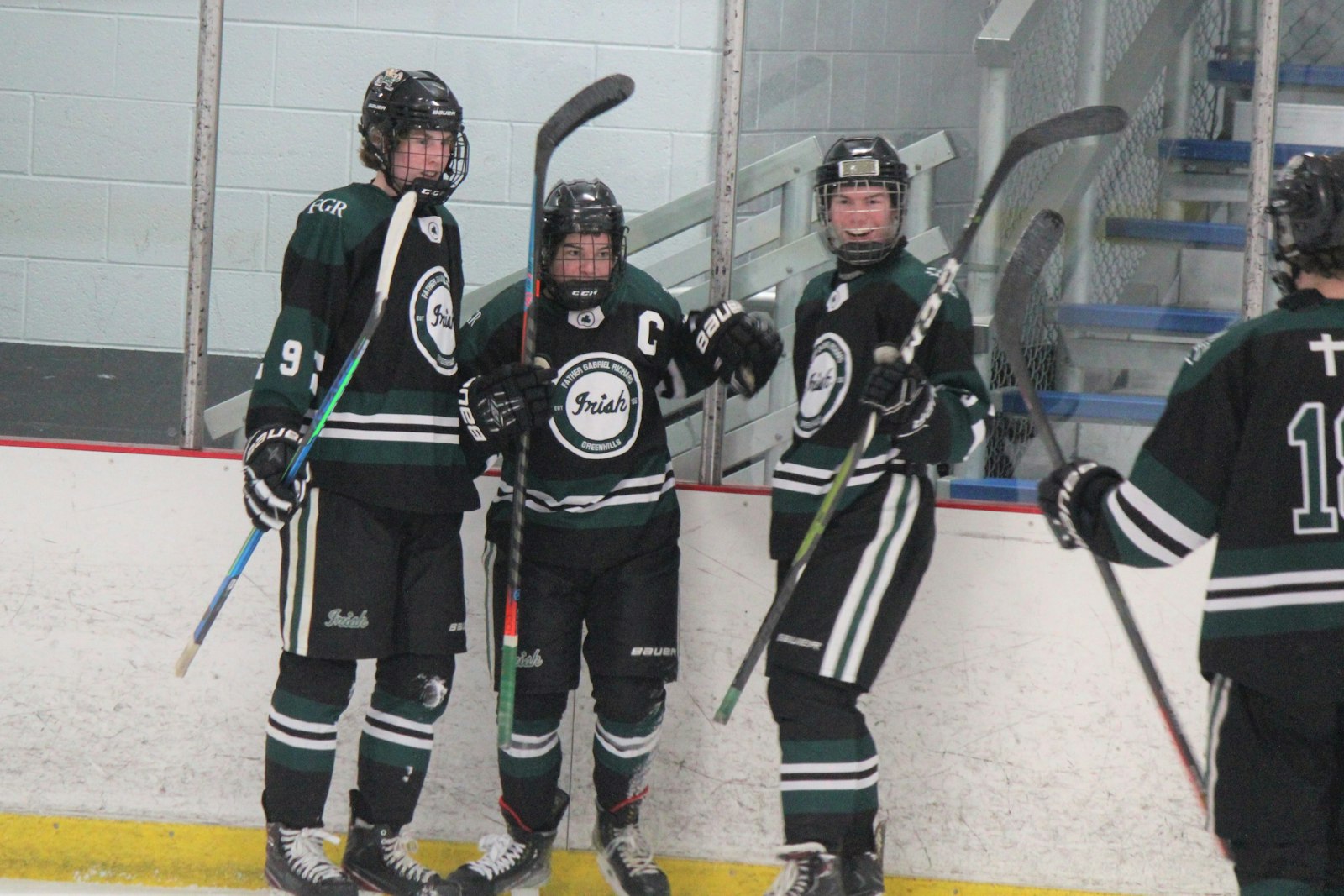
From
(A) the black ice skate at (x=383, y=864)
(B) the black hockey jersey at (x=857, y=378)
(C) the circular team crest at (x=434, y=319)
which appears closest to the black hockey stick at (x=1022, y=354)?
(B) the black hockey jersey at (x=857, y=378)

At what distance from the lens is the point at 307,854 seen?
89.9 inches

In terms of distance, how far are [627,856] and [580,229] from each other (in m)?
1.05

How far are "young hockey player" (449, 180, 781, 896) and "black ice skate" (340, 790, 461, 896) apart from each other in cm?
7

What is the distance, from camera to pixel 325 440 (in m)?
2.25

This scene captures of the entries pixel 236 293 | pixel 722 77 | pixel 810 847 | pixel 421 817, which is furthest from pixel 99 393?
pixel 810 847

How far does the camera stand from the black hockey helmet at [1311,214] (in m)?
1.55

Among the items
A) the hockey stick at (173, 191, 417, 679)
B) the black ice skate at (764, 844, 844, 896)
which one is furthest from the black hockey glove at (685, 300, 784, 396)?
the black ice skate at (764, 844, 844, 896)

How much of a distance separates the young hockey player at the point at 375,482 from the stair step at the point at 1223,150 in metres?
1.41

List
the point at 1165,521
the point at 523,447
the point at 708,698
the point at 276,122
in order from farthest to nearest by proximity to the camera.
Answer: the point at 276,122, the point at 708,698, the point at 523,447, the point at 1165,521

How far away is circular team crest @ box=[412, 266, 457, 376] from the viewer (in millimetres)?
2258

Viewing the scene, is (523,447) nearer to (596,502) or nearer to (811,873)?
(596,502)

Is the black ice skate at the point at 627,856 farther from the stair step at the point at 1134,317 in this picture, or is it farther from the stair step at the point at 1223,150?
the stair step at the point at 1223,150

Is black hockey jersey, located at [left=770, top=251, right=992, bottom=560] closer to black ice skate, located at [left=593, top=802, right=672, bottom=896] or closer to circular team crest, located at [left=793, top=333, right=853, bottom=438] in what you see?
circular team crest, located at [left=793, top=333, right=853, bottom=438]

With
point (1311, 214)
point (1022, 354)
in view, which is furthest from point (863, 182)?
point (1311, 214)
